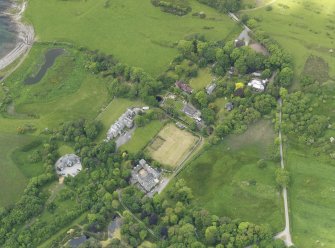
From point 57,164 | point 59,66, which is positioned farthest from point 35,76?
point 57,164

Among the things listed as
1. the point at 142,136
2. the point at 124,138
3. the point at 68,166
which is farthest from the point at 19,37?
the point at 142,136

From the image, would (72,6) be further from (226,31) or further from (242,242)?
(242,242)

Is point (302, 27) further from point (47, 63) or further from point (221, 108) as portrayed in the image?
point (47, 63)

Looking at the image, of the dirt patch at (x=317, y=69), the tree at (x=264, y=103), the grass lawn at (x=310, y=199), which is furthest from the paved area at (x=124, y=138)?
the dirt patch at (x=317, y=69)

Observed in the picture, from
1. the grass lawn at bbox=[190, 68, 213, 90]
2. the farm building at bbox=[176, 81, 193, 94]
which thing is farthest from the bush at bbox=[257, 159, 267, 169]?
the farm building at bbox=[176, 81, 193, 94]

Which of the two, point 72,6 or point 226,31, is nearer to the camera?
point 226,31

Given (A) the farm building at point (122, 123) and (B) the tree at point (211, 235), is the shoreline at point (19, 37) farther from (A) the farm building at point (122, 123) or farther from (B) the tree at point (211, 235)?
(B) the tree at point (211, 235)
